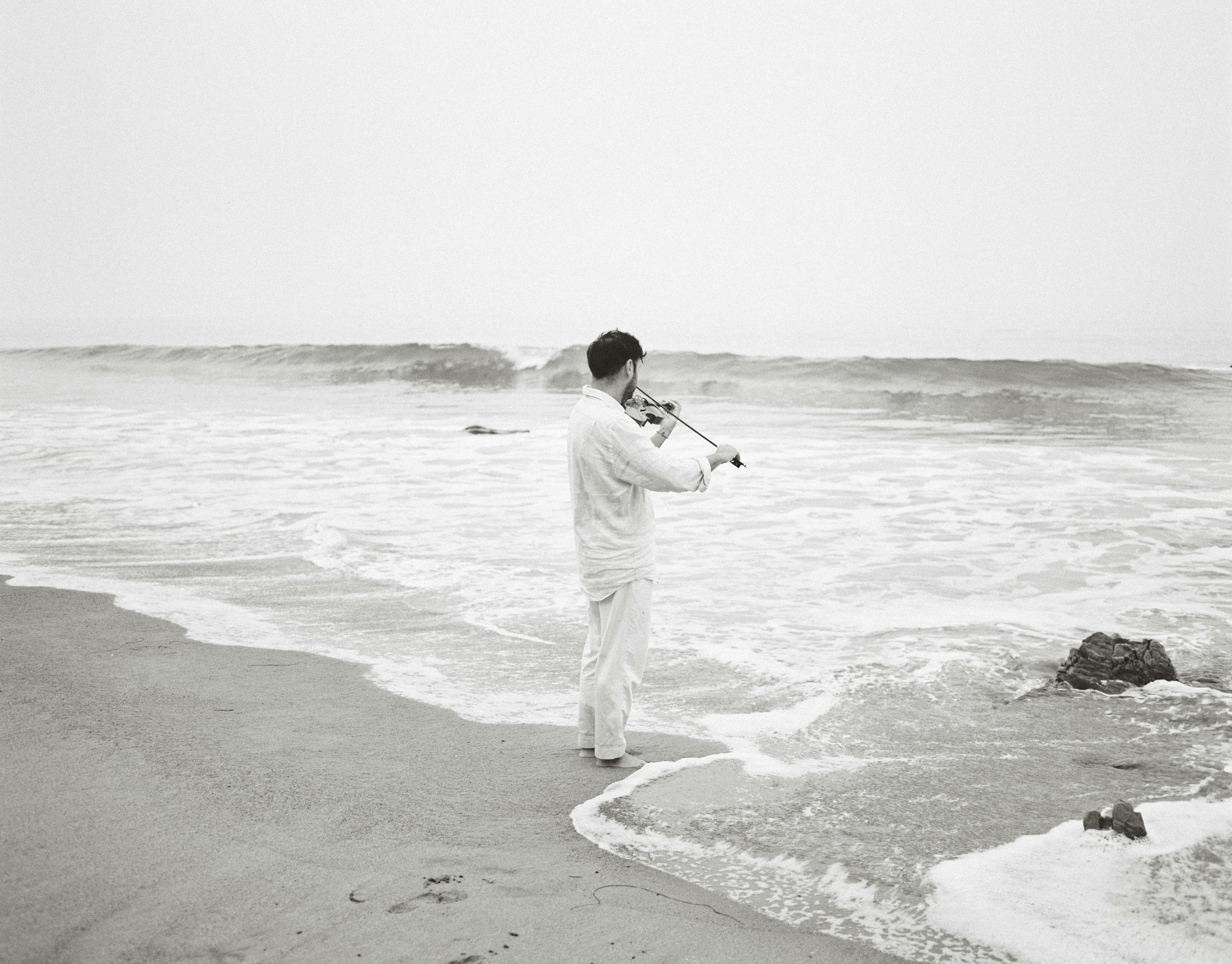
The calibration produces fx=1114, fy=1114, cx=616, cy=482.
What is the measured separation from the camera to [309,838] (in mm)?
3344

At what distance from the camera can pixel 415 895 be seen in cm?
298

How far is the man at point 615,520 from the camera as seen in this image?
4012mm

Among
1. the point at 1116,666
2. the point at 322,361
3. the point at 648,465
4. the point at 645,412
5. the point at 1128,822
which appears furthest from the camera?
the point at 322,361

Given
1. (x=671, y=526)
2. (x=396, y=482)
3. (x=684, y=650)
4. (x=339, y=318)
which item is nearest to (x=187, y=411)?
(x=396, y=482)

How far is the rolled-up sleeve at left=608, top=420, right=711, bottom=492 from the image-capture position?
3.96 metres

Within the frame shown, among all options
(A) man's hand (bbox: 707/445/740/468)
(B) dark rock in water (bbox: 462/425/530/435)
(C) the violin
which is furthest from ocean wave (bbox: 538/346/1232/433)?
(A) man's hand (bbox: 707/445/740/468)

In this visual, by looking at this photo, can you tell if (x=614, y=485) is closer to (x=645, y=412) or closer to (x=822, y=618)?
(x=645, y=412)

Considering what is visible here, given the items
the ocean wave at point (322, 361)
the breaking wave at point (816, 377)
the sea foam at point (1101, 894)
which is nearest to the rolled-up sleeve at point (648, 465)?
the sea foam at point (1101, 894)

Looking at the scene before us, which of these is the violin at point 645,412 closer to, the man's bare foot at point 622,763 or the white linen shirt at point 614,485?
the white linen shirt at point 614,485

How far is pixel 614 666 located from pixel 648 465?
2.55 ft

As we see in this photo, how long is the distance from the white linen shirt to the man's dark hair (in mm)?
98

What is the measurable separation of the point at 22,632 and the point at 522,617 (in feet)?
8.60

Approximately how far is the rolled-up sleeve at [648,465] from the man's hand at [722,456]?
0.04 meters

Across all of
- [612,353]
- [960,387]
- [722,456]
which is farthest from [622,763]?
[960,387]
